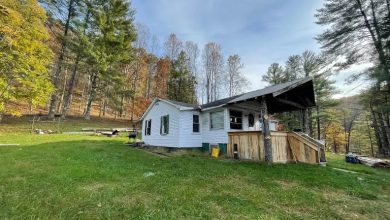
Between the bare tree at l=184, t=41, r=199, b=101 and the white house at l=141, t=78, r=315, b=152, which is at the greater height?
the bare tree at l=184, t=41, r=199, b=101

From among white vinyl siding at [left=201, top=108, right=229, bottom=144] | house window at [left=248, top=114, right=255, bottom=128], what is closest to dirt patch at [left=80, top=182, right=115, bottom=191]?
white vinyl siding at [left=201, top=108, right=229, bottom=144]

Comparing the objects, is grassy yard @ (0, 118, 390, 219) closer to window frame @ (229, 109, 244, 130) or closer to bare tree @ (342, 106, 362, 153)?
window frame @ (229, 109, 244, 130)

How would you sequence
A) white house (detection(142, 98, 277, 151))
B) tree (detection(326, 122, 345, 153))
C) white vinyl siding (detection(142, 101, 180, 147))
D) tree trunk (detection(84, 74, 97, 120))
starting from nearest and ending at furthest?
white house (detection(142, 98, 277, 151))
white vinyl siding (detection(142, 101, 180, 147))
tree trunk (detection(84, 74, 97, 120))
tree (detection(326, 122, 345, 153))

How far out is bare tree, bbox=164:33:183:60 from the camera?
30106 millimetres

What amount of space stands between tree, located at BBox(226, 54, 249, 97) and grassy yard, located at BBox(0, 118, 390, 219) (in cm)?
2154

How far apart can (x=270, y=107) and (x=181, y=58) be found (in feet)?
58.6

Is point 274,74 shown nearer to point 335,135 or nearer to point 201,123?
point 335,135

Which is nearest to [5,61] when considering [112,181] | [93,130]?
[112,181]

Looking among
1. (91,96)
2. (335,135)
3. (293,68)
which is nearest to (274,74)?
(293,68)

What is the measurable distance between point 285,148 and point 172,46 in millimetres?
24153

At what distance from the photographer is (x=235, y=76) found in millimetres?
29078

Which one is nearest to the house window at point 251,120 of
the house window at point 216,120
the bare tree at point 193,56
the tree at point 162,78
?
the house window at point 216,120

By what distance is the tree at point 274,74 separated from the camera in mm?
28427

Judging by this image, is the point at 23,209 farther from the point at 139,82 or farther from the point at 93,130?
the point at 139,82
